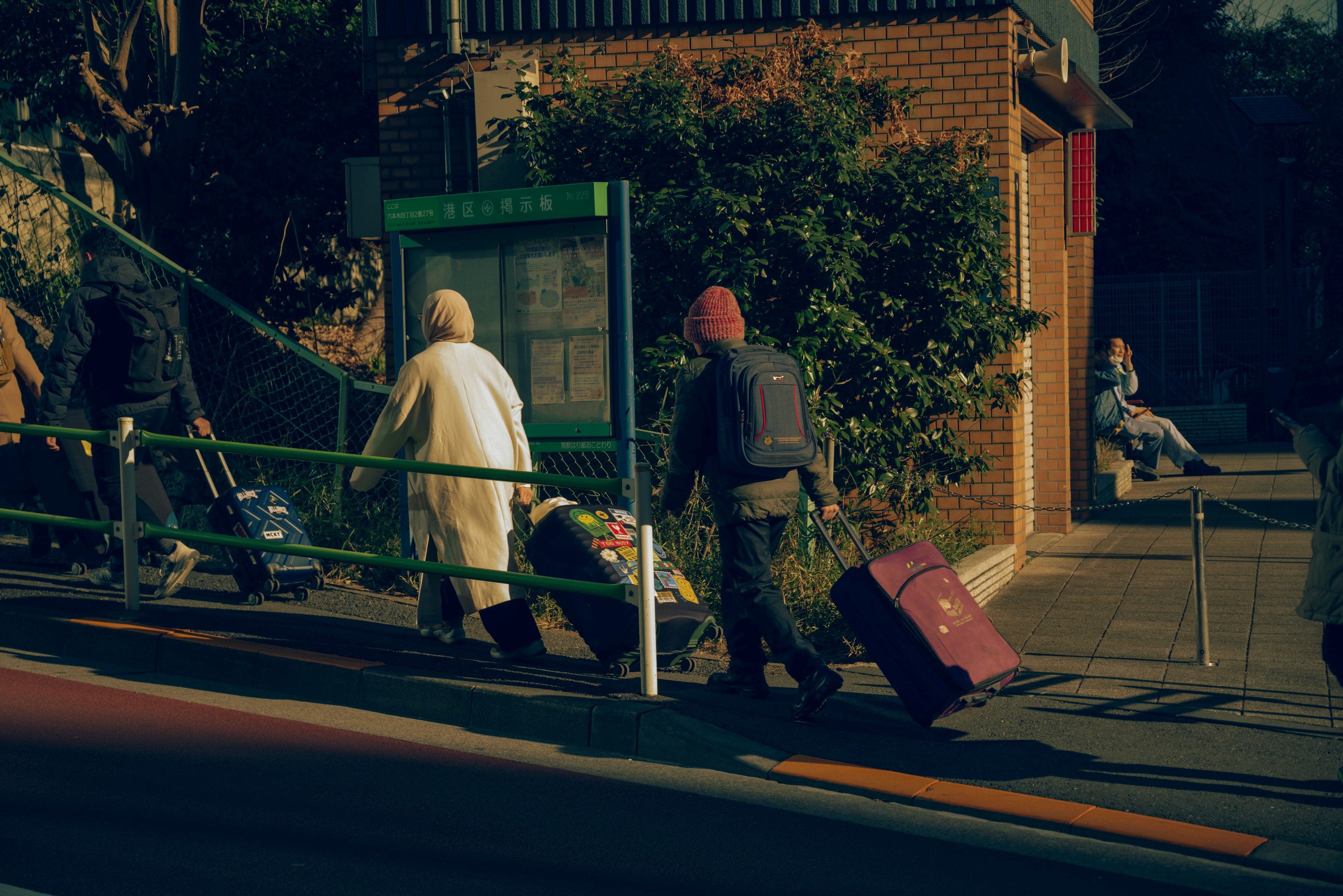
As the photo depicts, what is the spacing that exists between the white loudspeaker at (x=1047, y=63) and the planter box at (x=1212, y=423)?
38.1ft

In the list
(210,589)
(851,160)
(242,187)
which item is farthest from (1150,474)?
(210,589)

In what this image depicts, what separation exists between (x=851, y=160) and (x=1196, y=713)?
3.97 meters

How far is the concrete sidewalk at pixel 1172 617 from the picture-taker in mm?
6406

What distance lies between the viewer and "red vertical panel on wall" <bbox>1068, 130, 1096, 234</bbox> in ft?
41.2

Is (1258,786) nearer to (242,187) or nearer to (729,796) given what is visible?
(729,796)

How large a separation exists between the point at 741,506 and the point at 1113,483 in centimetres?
971

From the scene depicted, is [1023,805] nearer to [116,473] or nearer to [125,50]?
[116,473]

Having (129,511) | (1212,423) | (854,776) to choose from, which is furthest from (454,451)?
(1212,423)

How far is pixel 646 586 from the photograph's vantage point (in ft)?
18.8

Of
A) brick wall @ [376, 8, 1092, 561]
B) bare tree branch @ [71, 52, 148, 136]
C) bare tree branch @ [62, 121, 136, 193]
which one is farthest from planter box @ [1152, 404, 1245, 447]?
bare tree branch @ [71, 52, 148, 136]

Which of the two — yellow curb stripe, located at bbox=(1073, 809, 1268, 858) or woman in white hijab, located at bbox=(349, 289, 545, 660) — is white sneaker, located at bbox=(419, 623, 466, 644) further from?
yellow curb stripe, located at bbox=(1073, 809, 1268, 858)

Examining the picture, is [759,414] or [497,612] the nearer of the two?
[759,414]

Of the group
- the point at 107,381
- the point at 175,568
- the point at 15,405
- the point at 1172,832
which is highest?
the point at 107,381

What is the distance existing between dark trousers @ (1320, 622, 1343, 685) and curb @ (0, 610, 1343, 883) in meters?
0.82
